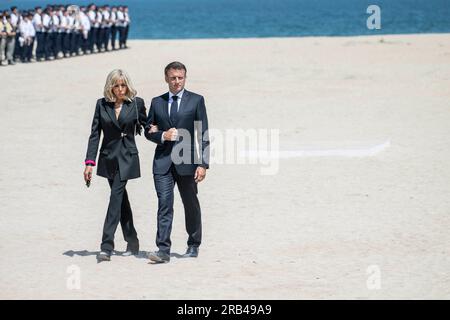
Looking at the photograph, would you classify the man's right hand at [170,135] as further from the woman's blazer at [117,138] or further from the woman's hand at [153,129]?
the woman's blazer at [117,138]

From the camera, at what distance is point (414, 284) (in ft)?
27.7

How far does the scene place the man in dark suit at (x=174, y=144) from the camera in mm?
9047

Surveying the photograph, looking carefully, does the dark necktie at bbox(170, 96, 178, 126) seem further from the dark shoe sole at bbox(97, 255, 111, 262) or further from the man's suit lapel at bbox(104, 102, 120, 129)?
the dark shoe sole at bbox(97, 255, 111, 262)

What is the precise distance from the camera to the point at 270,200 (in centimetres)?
1220

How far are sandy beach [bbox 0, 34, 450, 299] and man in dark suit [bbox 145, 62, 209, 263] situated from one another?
0.41m

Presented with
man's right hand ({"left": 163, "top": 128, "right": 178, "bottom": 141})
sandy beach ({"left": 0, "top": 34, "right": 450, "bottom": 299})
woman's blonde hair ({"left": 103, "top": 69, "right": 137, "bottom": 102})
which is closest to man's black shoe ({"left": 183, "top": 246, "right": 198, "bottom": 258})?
sandy beach ({"left": 0, "top": 34, "right": 450, "bottom": 299})

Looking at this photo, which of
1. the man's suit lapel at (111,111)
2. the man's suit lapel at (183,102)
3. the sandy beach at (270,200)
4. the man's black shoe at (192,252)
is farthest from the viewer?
the man's black shoe at (192,252)

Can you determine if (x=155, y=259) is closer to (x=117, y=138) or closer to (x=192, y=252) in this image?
(x=192, y=252)

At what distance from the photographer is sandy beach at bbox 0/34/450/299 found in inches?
339

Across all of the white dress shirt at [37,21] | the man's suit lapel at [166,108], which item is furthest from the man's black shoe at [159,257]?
the white dress shirt at [37,21]

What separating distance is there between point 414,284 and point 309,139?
827 cm

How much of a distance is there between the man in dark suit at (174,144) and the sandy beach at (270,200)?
411 mm

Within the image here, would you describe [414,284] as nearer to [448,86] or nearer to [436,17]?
[448,86]

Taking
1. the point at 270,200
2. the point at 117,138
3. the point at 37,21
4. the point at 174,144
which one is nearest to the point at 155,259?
the point at 174,144
